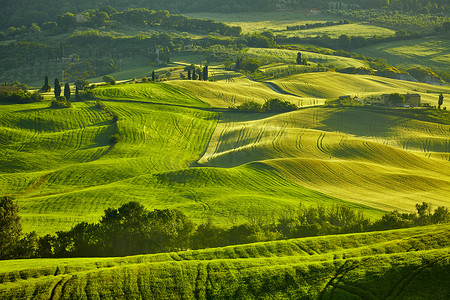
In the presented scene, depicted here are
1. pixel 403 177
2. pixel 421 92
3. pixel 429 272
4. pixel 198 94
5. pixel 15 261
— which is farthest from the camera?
pixel 421 92

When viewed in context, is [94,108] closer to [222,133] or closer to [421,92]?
[222,133]

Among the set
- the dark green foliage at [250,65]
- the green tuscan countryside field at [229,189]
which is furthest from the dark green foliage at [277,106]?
the dark green foliage at [250,65]

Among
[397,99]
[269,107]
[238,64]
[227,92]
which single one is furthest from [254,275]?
[238,64]

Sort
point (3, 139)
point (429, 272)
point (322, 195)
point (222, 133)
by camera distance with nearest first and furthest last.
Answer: point (429, 272)
point (322, 195)
point (3, 139)
point (222, 133)

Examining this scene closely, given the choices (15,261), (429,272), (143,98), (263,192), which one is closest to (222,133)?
(143,98)

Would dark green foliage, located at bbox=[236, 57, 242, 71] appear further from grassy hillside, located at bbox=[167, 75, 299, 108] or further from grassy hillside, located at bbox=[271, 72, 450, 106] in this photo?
grassy hillside, located at bbox=[167, 75, 299, 108]

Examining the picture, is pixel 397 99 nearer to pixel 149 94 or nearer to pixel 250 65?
pixel 250 65

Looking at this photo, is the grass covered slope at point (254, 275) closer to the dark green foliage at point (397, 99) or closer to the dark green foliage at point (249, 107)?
the dark green foliage at point (249, 107)
